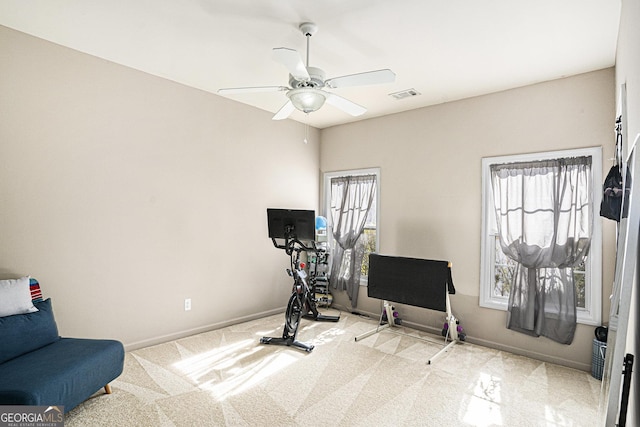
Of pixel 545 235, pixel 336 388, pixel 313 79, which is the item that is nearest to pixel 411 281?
pixel 545 235


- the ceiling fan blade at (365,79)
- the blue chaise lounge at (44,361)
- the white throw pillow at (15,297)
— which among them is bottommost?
the blue chaise lounge at (44,361)

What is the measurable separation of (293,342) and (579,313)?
291 centimetres

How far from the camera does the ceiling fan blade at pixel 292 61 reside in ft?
7.09

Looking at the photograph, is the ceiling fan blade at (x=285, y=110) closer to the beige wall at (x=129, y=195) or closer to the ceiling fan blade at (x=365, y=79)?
the ceiling fan blade at (x=365, y=79)

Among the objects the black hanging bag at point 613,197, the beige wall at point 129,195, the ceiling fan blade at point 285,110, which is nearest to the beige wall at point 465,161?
the black hanging bag at point 613,197

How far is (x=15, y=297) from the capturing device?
104 inches

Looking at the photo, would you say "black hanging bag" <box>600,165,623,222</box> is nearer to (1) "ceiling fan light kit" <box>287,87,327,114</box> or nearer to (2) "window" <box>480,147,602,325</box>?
(2) "window" <box>480,147,602,325</box>

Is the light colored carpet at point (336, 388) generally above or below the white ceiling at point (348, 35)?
below

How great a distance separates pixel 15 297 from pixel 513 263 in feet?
15.2

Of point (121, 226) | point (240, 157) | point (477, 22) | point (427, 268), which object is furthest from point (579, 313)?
point (121, 226)

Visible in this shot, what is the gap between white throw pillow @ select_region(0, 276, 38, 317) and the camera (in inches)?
101

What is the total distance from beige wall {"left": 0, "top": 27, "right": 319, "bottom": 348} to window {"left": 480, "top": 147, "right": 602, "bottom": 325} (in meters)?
2.80

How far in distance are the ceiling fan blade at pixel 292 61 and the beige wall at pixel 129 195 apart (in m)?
2.10

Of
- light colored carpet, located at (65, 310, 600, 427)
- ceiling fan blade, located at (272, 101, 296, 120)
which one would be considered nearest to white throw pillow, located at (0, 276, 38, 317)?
light colored carpet, located at (65, 310, 600, 427)
